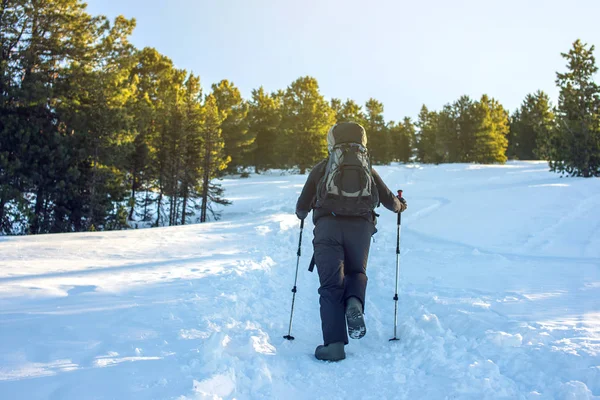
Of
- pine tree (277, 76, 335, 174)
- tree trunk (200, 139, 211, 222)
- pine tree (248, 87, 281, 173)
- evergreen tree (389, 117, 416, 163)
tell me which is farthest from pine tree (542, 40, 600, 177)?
evergreen tree (389, 117, 416, 163)

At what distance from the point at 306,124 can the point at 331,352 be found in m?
44.1

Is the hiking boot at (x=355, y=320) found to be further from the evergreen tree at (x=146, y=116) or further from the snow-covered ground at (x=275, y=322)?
the evergreen tree at (x=146, y=116)

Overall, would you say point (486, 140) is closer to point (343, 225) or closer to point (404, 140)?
point (404, 140)

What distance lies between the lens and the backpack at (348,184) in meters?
4.47

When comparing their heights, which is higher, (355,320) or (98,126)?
(98,126)

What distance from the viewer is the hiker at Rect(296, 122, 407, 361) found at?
440 cm

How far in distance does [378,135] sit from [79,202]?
55249mm

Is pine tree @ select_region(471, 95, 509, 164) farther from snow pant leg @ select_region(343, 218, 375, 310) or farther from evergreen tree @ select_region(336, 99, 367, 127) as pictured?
snow pant leg @ select_region(343, 218, 375, 310)

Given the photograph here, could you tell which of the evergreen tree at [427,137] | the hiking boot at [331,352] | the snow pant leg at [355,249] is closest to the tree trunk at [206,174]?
the snow pant leg at [355,249]

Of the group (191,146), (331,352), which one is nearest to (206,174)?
(191,146)

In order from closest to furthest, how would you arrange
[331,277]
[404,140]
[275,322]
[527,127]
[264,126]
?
[331,277] → [275,322] → [264,126] → [527,127] → [404,140]

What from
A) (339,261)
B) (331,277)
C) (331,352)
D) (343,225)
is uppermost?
(343,225)

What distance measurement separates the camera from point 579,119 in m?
21.7

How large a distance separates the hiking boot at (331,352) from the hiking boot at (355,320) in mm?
194
